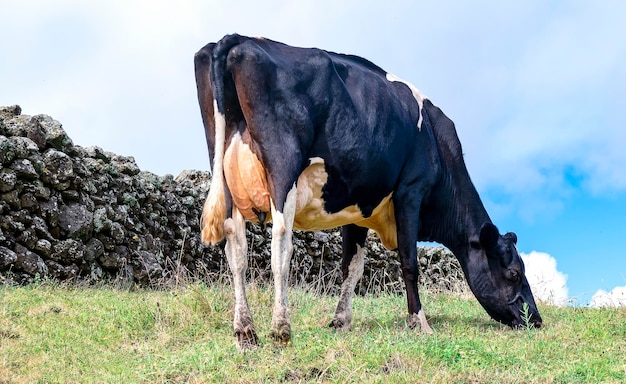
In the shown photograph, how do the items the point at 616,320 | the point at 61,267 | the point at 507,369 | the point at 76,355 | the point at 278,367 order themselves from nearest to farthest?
the point at 278,367, the point at 507,369, the point at 76,355, the point at 616,320, the point at 61,267

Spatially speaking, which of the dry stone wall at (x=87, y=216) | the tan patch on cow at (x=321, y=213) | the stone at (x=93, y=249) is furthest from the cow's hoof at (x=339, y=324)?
the stone at (x=93, y=249)

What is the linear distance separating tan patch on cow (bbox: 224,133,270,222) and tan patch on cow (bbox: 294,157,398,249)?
0.34 meters

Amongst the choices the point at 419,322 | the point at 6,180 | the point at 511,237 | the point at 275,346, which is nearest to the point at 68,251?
the point at 6,180

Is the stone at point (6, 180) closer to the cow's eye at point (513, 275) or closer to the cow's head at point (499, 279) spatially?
the cow's head at point (499, 279)

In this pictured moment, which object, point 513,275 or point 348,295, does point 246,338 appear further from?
point 513,275

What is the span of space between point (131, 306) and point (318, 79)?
3.71 m

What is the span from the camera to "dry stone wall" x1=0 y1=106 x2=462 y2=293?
10.7 meters

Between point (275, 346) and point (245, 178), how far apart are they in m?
1.43

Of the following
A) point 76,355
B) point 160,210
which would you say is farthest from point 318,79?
point 160,210

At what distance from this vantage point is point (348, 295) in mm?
7520

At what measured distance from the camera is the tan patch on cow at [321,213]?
20.4 feet

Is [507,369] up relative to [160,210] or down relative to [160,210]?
down

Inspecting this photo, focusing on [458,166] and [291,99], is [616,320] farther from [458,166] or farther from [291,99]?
[291,99]

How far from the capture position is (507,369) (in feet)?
17.9
